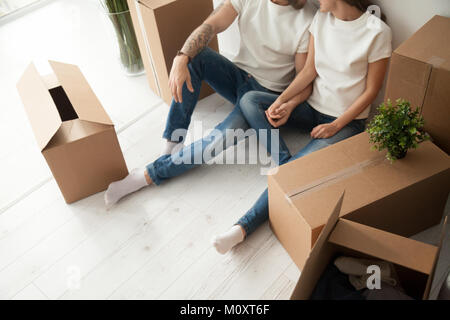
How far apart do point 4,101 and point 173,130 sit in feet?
3.75

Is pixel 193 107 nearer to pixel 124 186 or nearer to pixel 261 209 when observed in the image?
pixel 124 186

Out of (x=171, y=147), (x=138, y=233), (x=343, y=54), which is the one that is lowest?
(x=138, y=233)

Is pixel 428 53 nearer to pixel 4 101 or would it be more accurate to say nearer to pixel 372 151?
pixel 372 151

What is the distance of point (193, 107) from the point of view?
195 cm

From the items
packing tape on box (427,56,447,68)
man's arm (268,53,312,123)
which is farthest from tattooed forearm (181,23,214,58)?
packing tape on box (427,56,447,68)

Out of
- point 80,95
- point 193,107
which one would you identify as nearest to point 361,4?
point 193,107

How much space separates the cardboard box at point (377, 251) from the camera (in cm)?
123

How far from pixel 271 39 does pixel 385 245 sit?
953 mm

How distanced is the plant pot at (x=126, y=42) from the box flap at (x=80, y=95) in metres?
0.46

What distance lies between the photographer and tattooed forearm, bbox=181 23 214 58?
1.85 metres

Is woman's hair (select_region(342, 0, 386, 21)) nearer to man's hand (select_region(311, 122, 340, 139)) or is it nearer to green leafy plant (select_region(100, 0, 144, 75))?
man's hand (select_region(311, 122, 340, 139))
